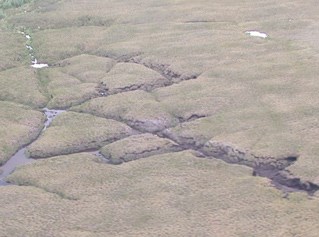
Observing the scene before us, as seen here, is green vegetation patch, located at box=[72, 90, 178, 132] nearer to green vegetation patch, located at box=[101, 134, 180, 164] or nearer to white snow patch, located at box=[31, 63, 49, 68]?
green vegetation patch, located at box=[101, 134, 180, 164]

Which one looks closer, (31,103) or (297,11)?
(31,103)

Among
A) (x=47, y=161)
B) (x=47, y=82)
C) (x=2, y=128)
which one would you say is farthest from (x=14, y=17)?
(x=47, y=161)

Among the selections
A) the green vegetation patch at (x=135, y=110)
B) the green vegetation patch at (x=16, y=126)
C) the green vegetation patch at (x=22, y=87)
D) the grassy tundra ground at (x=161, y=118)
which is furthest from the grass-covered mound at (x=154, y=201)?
the green vegetation patch at (x=22, y=87)

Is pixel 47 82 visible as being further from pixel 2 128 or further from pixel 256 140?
pixel 256 140

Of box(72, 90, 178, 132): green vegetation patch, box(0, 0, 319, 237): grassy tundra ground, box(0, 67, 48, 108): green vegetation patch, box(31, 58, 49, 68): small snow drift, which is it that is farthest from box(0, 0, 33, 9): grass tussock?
box(72, 90, 178, 132): green vegetation patch

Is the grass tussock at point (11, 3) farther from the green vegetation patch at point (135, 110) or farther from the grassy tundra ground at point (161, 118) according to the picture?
the green vegetation patch at point (135, 110)

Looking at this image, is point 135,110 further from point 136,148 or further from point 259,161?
point 259,161
